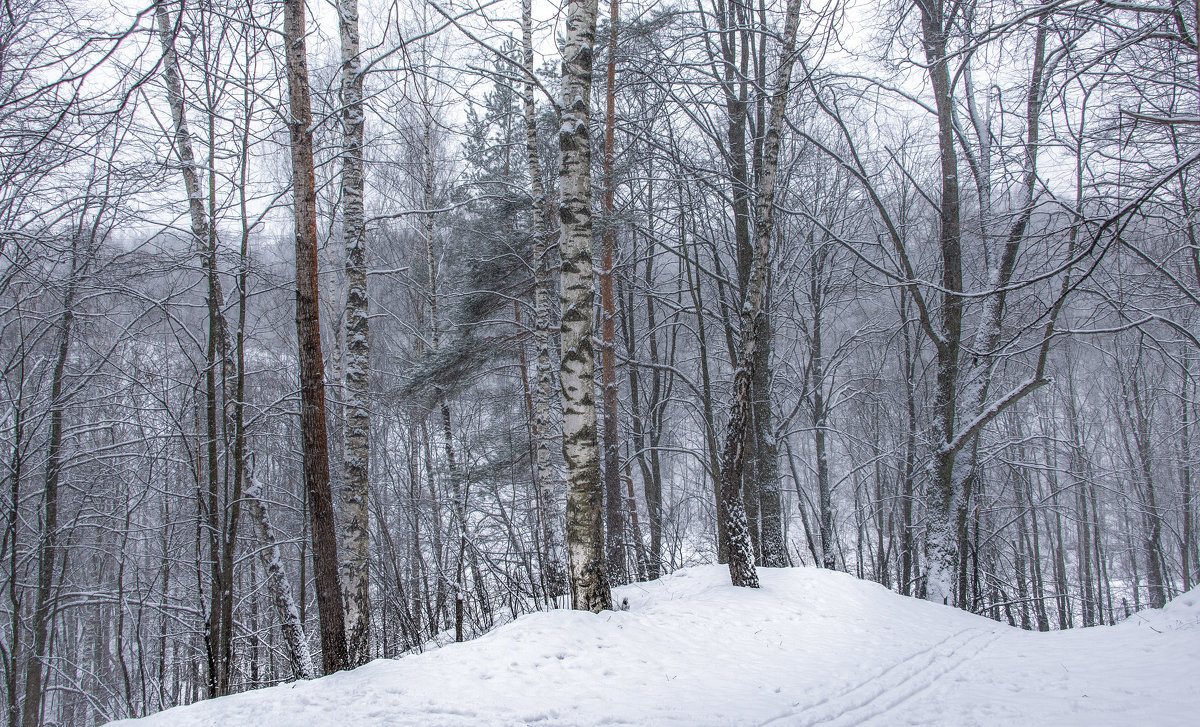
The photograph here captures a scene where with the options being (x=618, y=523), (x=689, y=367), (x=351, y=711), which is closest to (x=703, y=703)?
(x=351, y=711)

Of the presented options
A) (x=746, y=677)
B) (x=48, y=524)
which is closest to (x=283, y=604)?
(x=48, y=524)

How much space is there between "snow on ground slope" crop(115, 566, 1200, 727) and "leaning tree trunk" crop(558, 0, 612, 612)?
0.47 meters

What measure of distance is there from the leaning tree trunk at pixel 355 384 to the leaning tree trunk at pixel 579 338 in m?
1.95

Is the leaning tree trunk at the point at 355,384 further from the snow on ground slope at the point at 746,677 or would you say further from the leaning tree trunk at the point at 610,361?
the leaning tree trunk at the point at 610,361

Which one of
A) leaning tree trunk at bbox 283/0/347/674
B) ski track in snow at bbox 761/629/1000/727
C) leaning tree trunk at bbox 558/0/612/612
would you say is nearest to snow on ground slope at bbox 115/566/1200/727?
ski track in snow at bbox 761/629/1000/727

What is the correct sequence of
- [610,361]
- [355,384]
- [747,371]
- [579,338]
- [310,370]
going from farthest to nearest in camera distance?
[610,361] → [747,371] → [355,384] → [579,338] → [310,370]

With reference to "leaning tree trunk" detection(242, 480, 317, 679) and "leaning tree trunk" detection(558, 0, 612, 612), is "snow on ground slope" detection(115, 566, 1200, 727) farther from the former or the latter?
"leaning tree trunk" detection(242, 480, 317, 679)

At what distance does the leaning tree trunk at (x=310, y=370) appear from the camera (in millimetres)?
4867

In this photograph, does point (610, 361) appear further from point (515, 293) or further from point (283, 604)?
point (283, 604)

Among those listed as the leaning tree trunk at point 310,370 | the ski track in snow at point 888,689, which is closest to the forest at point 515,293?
the leaning tree trunk at point 310,370

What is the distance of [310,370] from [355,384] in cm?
86

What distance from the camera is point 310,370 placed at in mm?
4922

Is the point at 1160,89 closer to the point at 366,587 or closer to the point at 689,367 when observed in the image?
the point at 366,587

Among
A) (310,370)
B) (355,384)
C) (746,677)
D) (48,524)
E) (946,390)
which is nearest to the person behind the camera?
(746,677)
